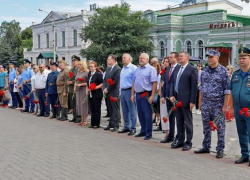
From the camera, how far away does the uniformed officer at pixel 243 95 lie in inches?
249

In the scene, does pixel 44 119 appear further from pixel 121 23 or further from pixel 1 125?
pixel 121 23

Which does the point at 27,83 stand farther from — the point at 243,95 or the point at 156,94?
the point at 243,95

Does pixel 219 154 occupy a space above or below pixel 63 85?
below

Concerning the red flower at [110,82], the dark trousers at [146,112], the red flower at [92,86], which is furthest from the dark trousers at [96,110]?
the dark trousers at [146,112]

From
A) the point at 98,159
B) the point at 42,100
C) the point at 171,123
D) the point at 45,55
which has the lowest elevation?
the point at 98,159

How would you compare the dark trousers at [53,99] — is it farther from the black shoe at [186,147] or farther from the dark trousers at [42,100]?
the black shoe at [186,147]

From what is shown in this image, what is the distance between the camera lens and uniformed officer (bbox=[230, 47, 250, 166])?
6320mm

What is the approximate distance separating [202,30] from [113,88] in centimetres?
3406

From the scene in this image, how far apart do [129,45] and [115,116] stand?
96.7ft

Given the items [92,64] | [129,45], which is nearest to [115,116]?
[92,64]

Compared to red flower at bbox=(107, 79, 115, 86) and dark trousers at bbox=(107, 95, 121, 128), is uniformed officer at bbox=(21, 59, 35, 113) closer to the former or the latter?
dark trousers at bbox=(107, 95, 121, 128)

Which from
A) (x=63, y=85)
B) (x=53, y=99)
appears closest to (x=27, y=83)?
(x=53, y=99)

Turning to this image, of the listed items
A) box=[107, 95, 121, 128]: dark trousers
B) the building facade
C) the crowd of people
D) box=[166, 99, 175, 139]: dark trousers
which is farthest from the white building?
box=[166, 99, 175, 139]: dark trousers

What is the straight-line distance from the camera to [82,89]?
36.7 feet
